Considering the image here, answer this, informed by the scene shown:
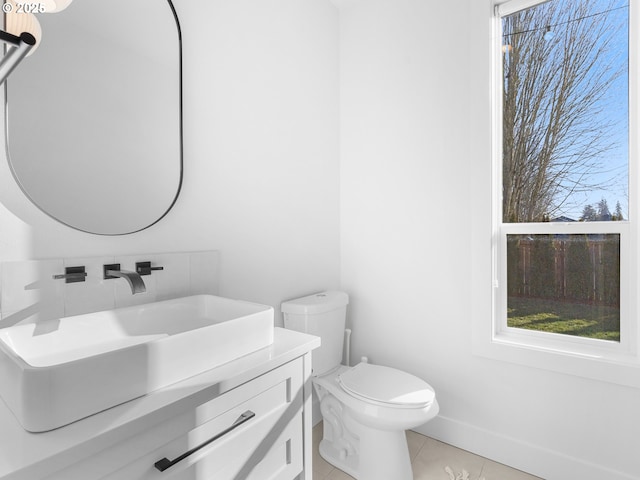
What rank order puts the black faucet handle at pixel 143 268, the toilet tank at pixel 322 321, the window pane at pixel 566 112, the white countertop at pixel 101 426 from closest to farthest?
1. the white countertop at pixel 101 426
2. the black faucet handle at pixel 143 268
3. the window pane at pixel 566 112
4. the toilet tank at pixel 322 321

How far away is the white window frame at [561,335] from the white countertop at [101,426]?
4.43 feet

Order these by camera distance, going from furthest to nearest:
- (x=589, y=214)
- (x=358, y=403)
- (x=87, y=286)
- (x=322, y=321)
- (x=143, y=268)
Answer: (x=322, y=321) < (x=589, y=214) < (x=358, y=403) < (x=143, y=268) < (x=87, y=286)

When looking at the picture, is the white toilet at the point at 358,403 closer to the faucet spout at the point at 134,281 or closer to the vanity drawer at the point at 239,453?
the vanity drawer at the point at 239,453

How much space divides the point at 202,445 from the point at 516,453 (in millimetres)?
1613

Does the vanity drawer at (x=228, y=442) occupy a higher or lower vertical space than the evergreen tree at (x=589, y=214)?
lower

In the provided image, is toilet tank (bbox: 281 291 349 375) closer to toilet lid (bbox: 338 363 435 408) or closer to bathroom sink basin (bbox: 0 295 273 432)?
toilet lid (bbox: 338 363 435 408)

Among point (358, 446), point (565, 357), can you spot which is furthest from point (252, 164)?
point (565, 357)

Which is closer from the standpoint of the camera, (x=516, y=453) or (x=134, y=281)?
(x=134, y=281)

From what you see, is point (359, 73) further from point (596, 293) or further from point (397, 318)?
point (596, 293)

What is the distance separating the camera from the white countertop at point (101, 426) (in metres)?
0.56

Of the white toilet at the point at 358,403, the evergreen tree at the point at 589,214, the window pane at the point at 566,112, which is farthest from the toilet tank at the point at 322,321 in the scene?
the evergreen tree at the point at 589,214

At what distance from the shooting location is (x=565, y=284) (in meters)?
1.68

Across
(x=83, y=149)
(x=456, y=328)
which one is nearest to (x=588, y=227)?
(x=456, y=328)

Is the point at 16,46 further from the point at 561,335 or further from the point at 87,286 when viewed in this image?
the point at 561,335
